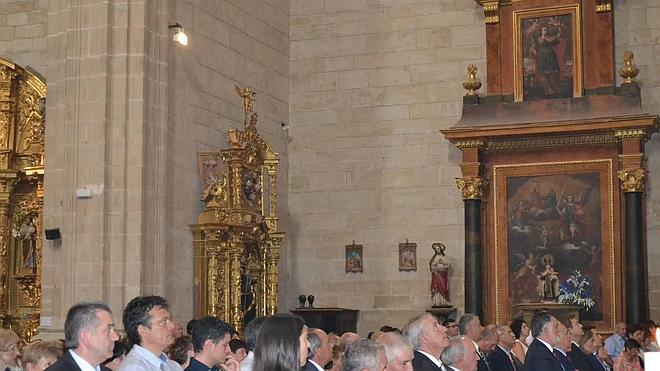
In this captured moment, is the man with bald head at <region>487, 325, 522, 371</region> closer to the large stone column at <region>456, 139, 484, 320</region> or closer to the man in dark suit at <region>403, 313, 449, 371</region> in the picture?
the man in dark suit at <region>403, 313, 449, 371</region>

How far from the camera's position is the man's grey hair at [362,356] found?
587 cm

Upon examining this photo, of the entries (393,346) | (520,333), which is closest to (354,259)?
(520,333)

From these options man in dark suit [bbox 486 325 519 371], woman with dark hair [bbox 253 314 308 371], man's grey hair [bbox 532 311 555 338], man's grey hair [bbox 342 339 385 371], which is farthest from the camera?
man in dark suit [bbox 486 325 519 371]

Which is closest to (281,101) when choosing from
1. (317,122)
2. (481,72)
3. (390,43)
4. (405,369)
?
(317,122)

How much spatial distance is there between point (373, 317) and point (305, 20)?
5835 millimetres

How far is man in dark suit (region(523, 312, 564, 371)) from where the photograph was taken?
912 cm

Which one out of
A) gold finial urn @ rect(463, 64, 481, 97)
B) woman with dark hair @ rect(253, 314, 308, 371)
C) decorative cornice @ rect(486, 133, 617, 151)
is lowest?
woman with dark hair @ rect(253, 314, 308, 371)

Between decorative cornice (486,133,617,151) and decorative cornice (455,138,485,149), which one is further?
decorative cornice (455,138,485,149)

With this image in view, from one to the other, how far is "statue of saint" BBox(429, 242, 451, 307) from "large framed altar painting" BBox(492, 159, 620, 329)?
98cm

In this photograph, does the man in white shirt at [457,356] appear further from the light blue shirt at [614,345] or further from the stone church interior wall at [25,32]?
the stone church interior wall at [25,32]

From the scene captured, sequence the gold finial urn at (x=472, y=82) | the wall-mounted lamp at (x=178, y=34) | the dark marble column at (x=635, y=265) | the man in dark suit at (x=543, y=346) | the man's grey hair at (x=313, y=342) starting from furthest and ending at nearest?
the gold finial urn at (x=472, y=82) → the dark marble column at (x=635, y=265) → the wall-mounted lamp at (x=178, y=34) → the man in dark suit at (x=543, y=346) → the man's grey hair at (x=313, y=342)

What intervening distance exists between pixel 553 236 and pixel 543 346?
333 inches

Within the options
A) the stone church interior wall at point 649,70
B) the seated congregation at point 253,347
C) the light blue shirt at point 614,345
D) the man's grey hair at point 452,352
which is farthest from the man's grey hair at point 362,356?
the stone church interior wall at point 649,70

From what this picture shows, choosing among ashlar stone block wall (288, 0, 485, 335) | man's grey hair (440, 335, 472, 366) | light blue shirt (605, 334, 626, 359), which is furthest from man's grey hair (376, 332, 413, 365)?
ashlar stone block wall (288, 0, 485, 335)
